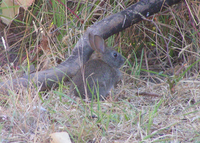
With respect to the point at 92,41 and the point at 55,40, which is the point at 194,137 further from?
the point at 55,40

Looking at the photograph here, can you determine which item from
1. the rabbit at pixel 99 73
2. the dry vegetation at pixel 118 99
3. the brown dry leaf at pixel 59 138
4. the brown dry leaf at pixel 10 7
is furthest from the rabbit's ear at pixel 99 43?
the brown dry leaf at pixel 59 138

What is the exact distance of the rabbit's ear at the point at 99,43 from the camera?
349 centimetres

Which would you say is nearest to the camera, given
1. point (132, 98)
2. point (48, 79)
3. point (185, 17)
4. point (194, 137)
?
point (194, 137)

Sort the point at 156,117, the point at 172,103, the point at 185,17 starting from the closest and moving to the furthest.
A: the point at 156,117
the point at 172,103
the point at 185,17

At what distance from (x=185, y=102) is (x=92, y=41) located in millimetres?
1321

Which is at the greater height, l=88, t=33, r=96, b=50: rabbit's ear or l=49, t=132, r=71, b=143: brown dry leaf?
l=88, t=33, r=96, b=50: rabbit's ear

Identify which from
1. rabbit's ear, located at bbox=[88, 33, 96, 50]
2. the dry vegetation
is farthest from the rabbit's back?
rabbit's ear, located at bbox=[88, 33, 96, 50]

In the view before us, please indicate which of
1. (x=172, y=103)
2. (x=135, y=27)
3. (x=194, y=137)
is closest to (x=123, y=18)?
(x=135, y=27)

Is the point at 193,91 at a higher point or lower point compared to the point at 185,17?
lower

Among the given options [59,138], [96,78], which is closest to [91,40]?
[96,78]

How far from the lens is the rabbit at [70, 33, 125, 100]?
3.14 meters

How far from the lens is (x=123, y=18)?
3.51m

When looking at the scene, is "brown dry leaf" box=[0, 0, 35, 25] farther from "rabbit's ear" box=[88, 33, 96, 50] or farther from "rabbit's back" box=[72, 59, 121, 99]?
"rabbit's back" box=[72, 59, 121, 99]

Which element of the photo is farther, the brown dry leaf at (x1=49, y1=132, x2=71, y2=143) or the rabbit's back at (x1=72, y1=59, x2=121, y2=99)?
the rabbit's back at (x1=72, y1=59, x2=121, y2=99)
